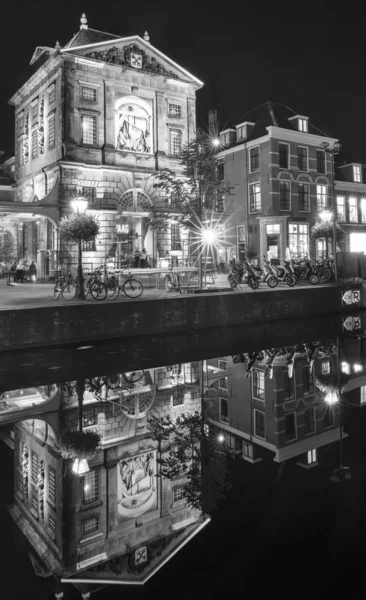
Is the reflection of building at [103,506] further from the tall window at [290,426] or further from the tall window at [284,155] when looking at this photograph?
the tall window at [284,155]

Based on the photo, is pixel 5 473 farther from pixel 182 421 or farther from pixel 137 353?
pixel 137 353

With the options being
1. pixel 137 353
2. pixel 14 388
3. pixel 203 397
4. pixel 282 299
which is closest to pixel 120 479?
pixel 203 397

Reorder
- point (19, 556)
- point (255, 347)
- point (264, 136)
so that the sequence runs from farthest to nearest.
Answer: point (264, 136) < point (255, 347) < point (19, 556)

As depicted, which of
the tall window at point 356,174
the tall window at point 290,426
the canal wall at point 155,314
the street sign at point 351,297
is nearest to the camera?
the tall window at point 290,426

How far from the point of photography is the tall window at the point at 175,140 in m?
29.8

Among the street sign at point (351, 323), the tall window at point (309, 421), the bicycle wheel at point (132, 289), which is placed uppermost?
the bicycle wheel at point (132, 289)

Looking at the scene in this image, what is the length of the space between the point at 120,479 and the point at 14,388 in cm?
509

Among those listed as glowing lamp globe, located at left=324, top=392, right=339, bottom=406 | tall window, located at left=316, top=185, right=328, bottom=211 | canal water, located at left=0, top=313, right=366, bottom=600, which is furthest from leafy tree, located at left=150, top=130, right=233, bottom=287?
tall window, located at left=316, top=185, right=328, bottom=211

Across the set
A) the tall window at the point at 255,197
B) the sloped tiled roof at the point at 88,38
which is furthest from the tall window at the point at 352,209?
the sloped tiled roof at the point at 88,38

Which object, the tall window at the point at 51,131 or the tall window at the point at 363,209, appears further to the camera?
the tall window at the point at 363,209

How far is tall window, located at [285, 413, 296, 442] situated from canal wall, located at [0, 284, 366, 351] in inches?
312

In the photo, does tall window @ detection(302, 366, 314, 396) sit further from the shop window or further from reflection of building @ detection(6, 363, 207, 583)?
reflection of building @ detection(6, 363, 207, 583)

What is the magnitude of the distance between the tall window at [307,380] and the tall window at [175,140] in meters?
21.7

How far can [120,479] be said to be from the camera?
17.6 ft
